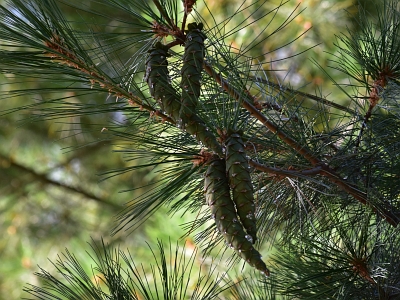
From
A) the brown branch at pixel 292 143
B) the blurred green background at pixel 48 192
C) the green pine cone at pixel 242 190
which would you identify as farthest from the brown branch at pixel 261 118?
the blurred green background at pixel 48 192

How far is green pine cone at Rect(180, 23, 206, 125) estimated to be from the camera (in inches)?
25.9

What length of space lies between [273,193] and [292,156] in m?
0.08

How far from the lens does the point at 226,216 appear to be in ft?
2.04

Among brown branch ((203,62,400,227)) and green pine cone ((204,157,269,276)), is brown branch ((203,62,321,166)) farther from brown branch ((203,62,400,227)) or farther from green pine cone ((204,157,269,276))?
green pine cone ((204,157,269,276))

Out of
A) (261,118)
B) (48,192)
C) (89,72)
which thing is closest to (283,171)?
(261,118)

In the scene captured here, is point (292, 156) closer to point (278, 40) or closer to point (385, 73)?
point (385, 73)

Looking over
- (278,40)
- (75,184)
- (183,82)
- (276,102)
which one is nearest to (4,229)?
(75,184)

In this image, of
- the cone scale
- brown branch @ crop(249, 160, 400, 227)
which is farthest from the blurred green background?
the cone scale

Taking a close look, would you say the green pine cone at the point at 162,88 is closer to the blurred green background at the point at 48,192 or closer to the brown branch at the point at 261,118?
the brown branch at the point at 261,118

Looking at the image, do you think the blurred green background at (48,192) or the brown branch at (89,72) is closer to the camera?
the brown branch at (89,72)

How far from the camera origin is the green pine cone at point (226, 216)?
61 centimetres

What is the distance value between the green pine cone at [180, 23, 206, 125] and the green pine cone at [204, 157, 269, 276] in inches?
2.5

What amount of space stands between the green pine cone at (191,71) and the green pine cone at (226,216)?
0.06 meters

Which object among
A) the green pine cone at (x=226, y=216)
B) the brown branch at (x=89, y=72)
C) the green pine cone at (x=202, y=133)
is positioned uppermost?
the brown branch at (x=89, y=72)
